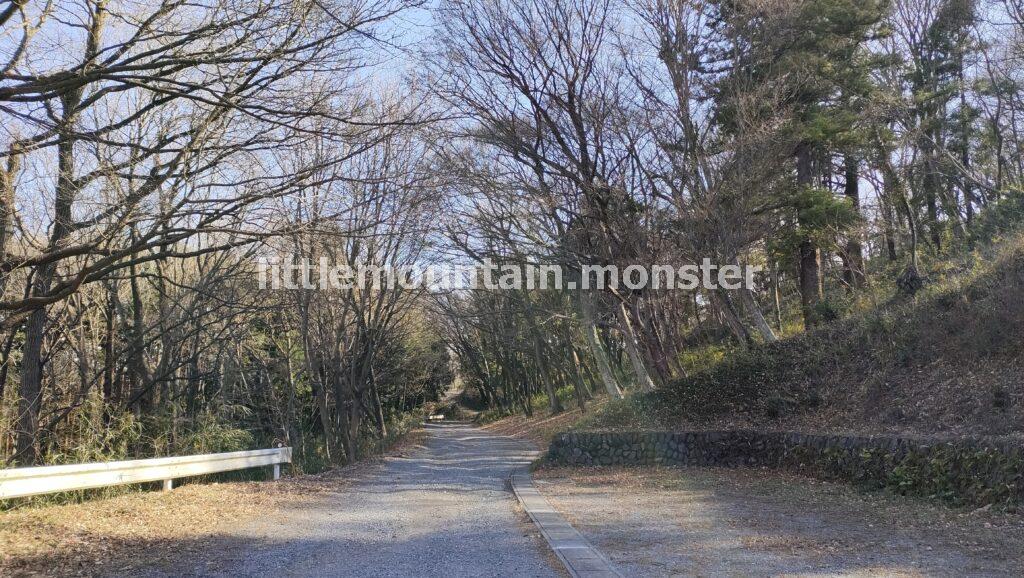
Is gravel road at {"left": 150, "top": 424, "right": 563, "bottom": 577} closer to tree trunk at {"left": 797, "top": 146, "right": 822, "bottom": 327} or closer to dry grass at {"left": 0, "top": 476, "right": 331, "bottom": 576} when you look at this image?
dry grass at {"left": 0, "top": 476, "right": 331, "bottom": 576}

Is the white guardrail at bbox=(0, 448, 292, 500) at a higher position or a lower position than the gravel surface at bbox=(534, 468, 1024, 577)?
higher

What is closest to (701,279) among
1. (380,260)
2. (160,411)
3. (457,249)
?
(457,249)

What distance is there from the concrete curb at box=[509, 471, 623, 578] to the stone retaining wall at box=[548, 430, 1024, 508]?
4.54 m

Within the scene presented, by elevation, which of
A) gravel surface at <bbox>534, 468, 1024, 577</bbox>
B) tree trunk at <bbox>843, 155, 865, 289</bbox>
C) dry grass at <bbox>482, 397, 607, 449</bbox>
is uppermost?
tree trunk at <bbox>843, 155, 865, 289</bbox>

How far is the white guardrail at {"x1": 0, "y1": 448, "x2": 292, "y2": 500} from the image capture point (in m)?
7.77

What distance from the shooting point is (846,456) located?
11.0m

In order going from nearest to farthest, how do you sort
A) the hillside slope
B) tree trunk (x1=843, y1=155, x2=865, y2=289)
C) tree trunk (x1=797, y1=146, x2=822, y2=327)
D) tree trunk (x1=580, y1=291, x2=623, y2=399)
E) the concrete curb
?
the concrete curb
the hillside slope
tree trunk (x1=797, y1=146, x2=822, y2=327)
tree trunk (x1=580, y1=291, x2=623, y2=399)
tree trunk (x1=843, y1=155, x2=865, y2=289)

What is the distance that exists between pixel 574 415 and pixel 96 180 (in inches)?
946

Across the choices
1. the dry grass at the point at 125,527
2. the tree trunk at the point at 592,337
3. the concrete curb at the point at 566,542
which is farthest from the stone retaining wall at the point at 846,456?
the dry grass at the point at 125,527

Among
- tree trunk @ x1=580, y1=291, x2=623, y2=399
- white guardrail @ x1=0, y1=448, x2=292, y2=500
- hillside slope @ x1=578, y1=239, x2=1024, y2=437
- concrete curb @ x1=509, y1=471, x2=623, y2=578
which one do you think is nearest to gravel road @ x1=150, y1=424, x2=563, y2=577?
concrete curb @ x1=509, y1=471, x2=623, y2=578

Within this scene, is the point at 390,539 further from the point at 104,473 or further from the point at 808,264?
the point at 808,264

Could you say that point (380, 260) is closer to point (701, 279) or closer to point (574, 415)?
point (701, 279)

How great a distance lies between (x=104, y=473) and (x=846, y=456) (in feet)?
33.9

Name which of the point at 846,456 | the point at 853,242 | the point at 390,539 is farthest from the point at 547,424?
the point at 390,539
